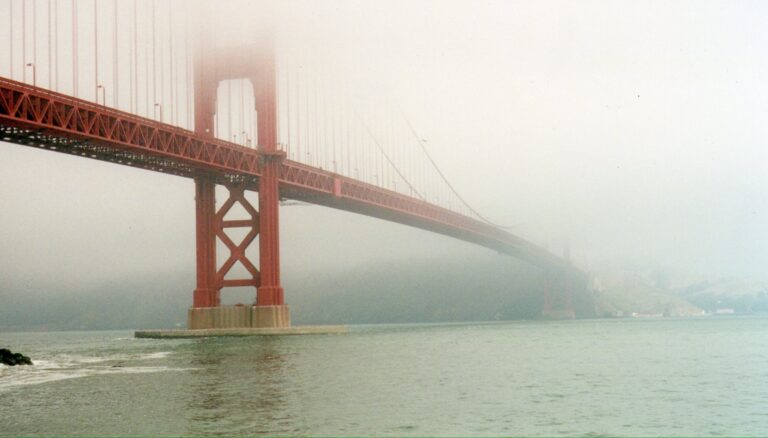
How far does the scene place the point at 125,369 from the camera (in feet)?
106

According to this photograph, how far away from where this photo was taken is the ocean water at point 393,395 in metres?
17.4

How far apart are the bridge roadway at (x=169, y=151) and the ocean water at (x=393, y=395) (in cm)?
968

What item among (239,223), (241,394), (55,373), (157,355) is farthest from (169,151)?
(241,394)

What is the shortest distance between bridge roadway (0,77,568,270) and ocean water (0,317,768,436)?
968 centimetres

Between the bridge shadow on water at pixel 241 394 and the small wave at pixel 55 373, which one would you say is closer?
the bridge shadow on water at pixel 241 394

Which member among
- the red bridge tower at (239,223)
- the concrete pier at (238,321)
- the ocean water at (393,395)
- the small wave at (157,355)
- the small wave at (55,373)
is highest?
the red bridge tower at (239,223)

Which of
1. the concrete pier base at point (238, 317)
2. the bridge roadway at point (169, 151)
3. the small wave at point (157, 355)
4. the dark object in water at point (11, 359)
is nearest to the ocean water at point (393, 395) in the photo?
the dark object in water at point (11, 359)

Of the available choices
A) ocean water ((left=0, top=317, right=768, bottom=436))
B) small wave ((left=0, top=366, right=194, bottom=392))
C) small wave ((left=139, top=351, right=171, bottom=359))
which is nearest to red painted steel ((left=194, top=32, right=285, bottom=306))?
small wave ((left=139, top=351, right=171, bottom=359))

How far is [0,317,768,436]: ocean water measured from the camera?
683 inches

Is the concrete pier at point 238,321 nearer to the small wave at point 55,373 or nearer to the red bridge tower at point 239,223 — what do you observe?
the red bridge tower at point 239,223

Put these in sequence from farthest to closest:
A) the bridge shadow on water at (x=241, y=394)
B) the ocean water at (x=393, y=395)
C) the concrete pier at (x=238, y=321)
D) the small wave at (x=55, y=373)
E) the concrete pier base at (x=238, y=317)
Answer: the concrete pier base at (x=238, y=317), the concrete pier at (x=238, y=321), the small wave at (x=55, y=373), the ocean water at (x=393, y=395), the bridge shadow on water at (x=241, y=394)

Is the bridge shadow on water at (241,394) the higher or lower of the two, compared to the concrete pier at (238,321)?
lower

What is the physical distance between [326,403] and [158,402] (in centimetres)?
340

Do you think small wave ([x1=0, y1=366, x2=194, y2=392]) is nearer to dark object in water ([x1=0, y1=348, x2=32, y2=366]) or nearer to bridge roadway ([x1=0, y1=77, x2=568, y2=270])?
dark object in water ([x1=0, y1=348, x2=32, y2=366])
